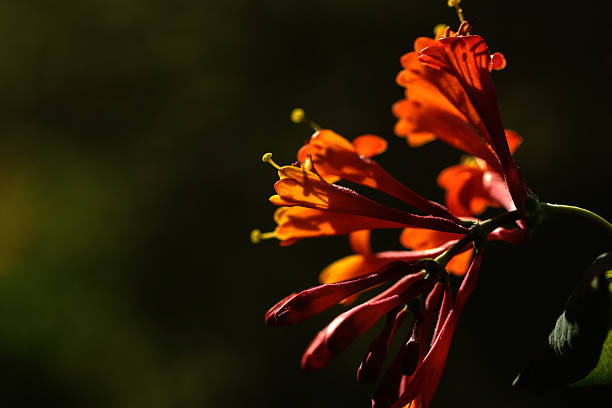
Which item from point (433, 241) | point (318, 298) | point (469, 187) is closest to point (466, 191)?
point (469, 187)

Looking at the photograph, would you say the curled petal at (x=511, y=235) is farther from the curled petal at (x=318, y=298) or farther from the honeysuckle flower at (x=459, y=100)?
the curled petal at (x=318, y=298)

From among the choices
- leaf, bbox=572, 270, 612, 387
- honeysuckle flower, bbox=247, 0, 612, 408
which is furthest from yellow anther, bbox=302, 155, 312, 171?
leaf, bbox=572, 270, 612, 387

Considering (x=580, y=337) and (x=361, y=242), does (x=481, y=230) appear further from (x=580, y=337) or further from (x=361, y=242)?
(x=361, y=242)

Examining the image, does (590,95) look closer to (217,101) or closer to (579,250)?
(579,250)

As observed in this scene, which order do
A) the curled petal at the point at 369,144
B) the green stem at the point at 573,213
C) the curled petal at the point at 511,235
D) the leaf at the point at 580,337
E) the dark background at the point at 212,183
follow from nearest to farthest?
the leaf at the point at 580,337, the green stem at the point at 573,213, the curled petal at the point at 511,235, the curled petal at the point at 369,144, the dark background at the point at 212,183

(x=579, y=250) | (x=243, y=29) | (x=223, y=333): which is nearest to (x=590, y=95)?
(x=579, y=250)

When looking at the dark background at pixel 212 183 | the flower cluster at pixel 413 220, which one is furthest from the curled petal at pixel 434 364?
the dark background at pixel 212 183
